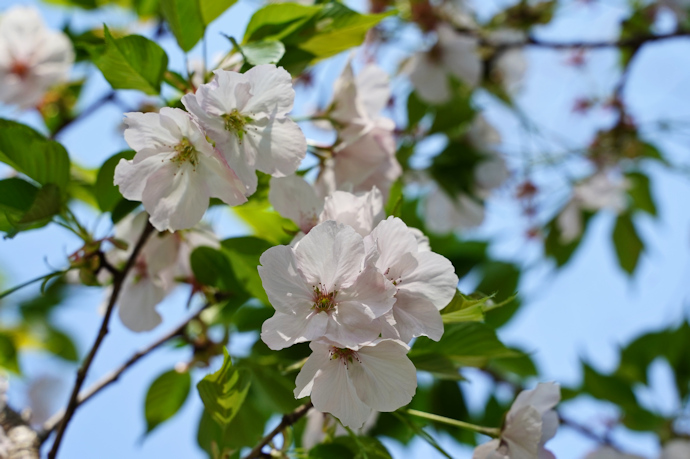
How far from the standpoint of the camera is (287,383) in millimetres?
742

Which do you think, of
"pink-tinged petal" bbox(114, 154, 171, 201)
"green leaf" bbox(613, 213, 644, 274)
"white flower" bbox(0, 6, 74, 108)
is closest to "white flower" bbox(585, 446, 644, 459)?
"green leaf" bbox(613, 213, 644, 274)

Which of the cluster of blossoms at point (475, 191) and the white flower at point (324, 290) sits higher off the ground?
the white flower at point (324, 290)

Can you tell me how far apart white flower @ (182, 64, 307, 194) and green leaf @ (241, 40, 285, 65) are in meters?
0.04

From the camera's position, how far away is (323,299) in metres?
0.58

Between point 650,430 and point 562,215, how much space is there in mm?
639

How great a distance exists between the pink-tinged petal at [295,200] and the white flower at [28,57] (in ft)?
3.07

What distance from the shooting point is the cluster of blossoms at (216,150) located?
0.60 m

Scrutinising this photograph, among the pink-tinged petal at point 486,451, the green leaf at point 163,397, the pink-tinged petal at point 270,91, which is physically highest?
the pink-tinged petal at point 270,91

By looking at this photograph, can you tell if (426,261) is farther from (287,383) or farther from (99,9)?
(99,9)

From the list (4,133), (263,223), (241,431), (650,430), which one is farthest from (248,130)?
(650,430)

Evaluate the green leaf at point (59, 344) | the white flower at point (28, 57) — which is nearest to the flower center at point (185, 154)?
the white flower at point (28, 57)

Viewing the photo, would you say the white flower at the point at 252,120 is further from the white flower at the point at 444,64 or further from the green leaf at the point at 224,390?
the white flower at the point at 444,64

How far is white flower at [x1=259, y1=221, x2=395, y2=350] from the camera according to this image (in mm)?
545

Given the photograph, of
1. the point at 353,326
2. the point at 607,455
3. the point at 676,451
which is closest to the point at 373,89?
the point at 353,326
